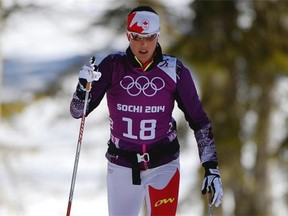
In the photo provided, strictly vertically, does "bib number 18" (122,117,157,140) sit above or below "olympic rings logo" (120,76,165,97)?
below

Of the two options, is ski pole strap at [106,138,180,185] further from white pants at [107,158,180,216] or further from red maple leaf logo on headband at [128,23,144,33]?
red maple leaf logo on headband at [128,23,144,33]

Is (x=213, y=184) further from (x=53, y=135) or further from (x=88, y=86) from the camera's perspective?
(x=53, y=135)

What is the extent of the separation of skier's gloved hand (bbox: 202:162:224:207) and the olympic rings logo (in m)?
0.61

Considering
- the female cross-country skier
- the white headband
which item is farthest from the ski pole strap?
the white headband

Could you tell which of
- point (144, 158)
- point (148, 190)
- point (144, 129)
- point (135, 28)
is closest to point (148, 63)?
point (135, 28)

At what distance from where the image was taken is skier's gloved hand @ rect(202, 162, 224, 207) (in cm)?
563

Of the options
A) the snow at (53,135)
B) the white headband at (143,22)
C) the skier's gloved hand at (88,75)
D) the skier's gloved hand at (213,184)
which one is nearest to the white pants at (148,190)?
A: the skier's gloved hand at (213,184)

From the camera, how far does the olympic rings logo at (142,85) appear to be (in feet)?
18.6

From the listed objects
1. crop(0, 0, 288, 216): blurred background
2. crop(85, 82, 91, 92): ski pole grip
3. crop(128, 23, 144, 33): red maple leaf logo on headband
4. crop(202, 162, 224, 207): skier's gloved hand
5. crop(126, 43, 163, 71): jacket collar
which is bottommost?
crop(202, 162, 224, 207): skier's gloved hand

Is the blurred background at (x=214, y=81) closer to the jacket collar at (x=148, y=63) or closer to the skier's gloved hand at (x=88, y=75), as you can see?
the jacket collar at (x=148, y=63)

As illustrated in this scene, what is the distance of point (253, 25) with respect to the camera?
1748cm

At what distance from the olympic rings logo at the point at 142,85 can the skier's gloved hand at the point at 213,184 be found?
0.61 m

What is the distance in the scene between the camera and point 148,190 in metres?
5.84

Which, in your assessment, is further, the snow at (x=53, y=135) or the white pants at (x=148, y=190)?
the snow at (x=53, y=135)
